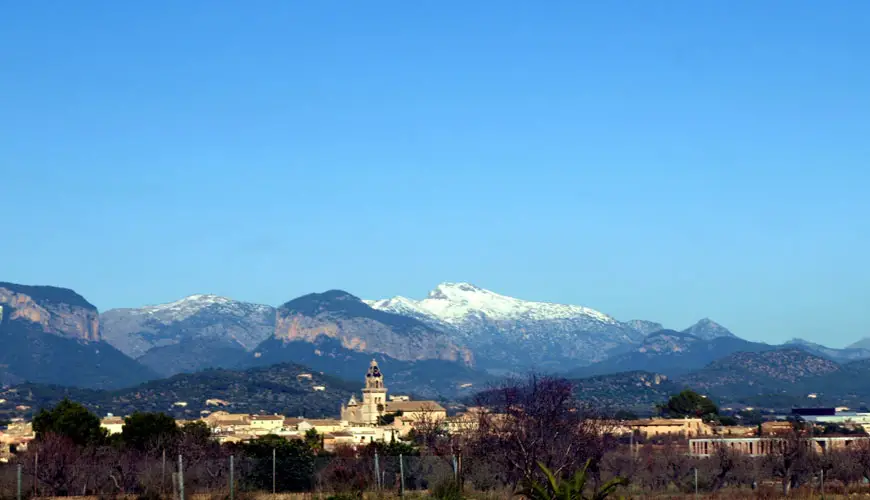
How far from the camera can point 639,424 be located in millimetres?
151125

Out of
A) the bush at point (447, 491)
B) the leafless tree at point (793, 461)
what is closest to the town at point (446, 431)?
the leafless tree at point (793, 461)

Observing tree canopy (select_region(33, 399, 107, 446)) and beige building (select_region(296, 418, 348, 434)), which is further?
beige building (select_region(296, 418, 348, 434))

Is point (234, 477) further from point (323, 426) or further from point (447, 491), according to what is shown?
point (323, 426)

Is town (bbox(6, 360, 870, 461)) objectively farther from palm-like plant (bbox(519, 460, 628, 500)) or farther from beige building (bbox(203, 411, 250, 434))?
palm-like plant (bbox(519, 460, 628, 500))

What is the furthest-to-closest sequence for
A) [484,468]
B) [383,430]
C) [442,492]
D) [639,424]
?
[383,430] → [639,424] → [484,468] → [442,492]

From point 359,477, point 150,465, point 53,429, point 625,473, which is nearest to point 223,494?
point 359,477

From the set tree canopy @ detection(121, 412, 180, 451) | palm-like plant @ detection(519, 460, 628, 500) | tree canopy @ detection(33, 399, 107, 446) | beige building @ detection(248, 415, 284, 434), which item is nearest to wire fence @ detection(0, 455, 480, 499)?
palm-like plant @ detection(519, 460, 628, 500)

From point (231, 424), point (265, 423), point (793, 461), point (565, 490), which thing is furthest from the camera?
point (265, 423)

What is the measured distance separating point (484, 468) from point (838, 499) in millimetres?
14671

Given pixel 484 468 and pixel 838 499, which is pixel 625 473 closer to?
pixel 484 468

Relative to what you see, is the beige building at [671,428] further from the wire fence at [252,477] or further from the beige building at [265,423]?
the wire fence at [252,477]

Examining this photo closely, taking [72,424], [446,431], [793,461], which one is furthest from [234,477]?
[446,431]

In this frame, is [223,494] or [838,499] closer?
[223,494]

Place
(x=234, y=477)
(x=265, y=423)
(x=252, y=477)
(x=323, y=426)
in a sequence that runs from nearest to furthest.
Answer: (x=252, y=477), (x=234, y=477), (x=323, y=426), (x=265, y=423)
